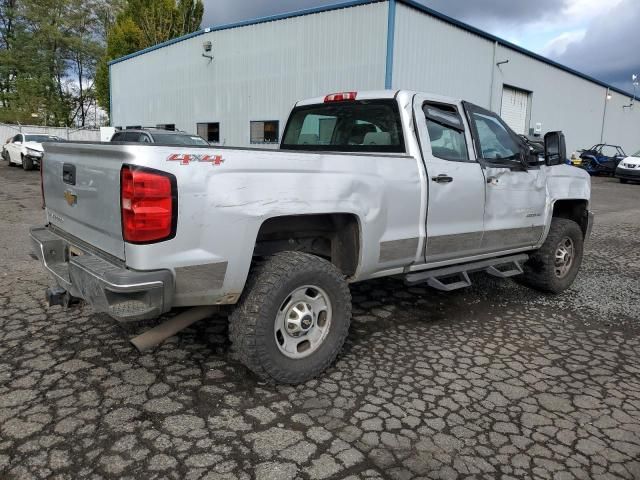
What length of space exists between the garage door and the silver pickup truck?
18210 millimetres

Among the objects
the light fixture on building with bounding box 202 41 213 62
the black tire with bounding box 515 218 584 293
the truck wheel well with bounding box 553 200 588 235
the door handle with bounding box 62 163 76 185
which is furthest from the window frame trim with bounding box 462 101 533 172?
the light fixture on building with bounding box 202 41 213 62

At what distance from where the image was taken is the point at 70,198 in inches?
129

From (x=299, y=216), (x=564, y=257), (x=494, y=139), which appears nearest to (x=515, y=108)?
(x=564, y=257)

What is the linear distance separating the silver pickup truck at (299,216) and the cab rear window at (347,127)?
0.01 m

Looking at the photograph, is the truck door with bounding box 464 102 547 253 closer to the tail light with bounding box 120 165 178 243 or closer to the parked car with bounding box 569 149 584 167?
the tail light with bounding box 120 165 178 243

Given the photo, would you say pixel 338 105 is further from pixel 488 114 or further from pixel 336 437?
pixel 336 437

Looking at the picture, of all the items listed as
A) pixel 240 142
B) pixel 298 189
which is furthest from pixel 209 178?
pixel 240 142

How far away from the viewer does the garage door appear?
21.6 meters

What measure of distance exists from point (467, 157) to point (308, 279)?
6.37 ft

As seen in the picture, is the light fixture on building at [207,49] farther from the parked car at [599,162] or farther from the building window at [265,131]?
the parked car at [599,162]

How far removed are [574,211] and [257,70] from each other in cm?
1588

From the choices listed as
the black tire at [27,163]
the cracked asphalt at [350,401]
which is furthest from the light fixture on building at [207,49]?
the cracked asphalt at [350,401]

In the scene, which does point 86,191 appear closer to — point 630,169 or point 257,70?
point 257,70

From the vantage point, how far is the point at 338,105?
4.55m
